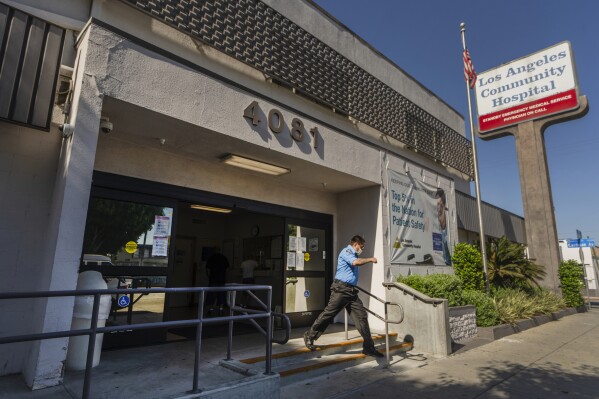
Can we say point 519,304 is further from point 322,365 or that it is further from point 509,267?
point 322,365

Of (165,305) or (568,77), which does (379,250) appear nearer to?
(165,305)

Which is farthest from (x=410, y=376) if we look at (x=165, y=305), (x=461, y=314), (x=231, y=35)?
(x=231, y=35)

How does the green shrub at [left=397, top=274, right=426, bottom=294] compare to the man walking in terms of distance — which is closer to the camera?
the man walking

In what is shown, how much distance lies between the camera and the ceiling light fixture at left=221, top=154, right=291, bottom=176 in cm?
591

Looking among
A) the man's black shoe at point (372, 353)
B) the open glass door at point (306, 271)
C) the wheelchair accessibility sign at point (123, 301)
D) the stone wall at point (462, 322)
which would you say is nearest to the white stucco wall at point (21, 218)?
the wheelchair accessibility sign at point (123, 301)

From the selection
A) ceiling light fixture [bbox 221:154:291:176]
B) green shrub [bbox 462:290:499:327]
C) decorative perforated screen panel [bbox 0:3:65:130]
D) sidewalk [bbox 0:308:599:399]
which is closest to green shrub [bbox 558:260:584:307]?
green shrub [bbox 462:290:499:327]

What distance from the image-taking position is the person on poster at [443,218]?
9805 millimetres

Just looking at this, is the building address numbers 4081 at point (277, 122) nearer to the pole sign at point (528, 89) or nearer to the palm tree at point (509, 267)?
the palm tree at point (509, 267)

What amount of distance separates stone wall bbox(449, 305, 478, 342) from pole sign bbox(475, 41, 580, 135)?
1043 cm

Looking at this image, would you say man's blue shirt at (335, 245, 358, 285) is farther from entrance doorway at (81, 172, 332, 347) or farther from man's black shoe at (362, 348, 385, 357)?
entrance doorway at (81, 172, 332, 347)

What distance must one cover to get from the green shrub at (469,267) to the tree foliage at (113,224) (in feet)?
25.9

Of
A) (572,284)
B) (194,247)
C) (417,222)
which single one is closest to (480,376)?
(417,222)

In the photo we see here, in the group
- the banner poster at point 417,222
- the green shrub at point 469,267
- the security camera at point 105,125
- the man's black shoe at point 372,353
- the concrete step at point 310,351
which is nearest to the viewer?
the security camera at point 105,125

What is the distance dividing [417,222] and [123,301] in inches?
267
